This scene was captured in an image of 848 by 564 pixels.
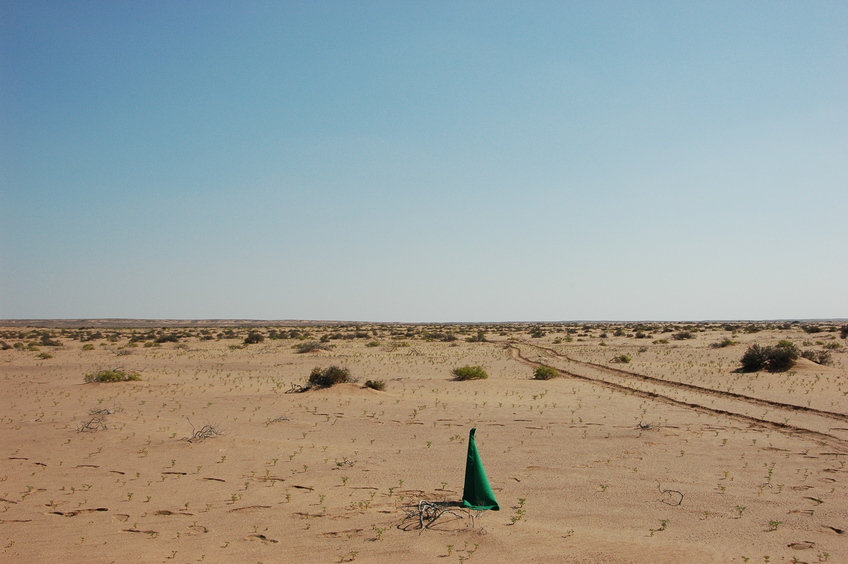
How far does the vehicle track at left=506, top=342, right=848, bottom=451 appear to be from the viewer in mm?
12680

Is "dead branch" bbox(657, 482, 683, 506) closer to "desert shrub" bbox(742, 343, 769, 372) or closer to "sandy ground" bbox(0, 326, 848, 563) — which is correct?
"sandy ground" bbox(0, 326, 848, 563)

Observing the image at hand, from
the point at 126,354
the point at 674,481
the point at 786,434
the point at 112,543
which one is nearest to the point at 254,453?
the point at 112,543

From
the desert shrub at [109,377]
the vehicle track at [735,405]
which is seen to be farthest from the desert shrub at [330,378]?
the vehicle track at [735,405]

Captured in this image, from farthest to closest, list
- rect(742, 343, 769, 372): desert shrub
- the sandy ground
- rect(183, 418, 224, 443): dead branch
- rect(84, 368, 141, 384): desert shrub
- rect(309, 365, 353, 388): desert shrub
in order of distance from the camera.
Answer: rect(742, 343, 769, 372): desert shrub, rect(84, 368, 141, 384): desert shrub, rect(309, 365, 353, 388): desert shrub, rect(183, 418, 224, 443): dead branch, the sandy ground

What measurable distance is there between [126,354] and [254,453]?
94.3 ft

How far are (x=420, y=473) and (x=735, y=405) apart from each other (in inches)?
454

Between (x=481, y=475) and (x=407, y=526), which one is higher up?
(x=481, y=475)

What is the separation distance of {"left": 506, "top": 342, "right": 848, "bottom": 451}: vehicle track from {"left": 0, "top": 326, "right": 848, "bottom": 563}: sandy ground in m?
0.10

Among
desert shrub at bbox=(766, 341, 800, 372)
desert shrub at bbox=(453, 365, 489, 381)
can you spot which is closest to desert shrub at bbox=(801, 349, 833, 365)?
desert shrub at bbox=(766, 341, 800, 372)

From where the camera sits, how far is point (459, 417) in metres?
14.8

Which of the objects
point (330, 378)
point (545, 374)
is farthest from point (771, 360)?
point (330, 378)

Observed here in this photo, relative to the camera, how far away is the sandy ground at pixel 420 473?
658 centimetres

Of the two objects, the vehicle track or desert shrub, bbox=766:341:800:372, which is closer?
the vehicle track

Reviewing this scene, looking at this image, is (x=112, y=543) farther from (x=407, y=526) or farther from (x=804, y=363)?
(x=804, y=363)
